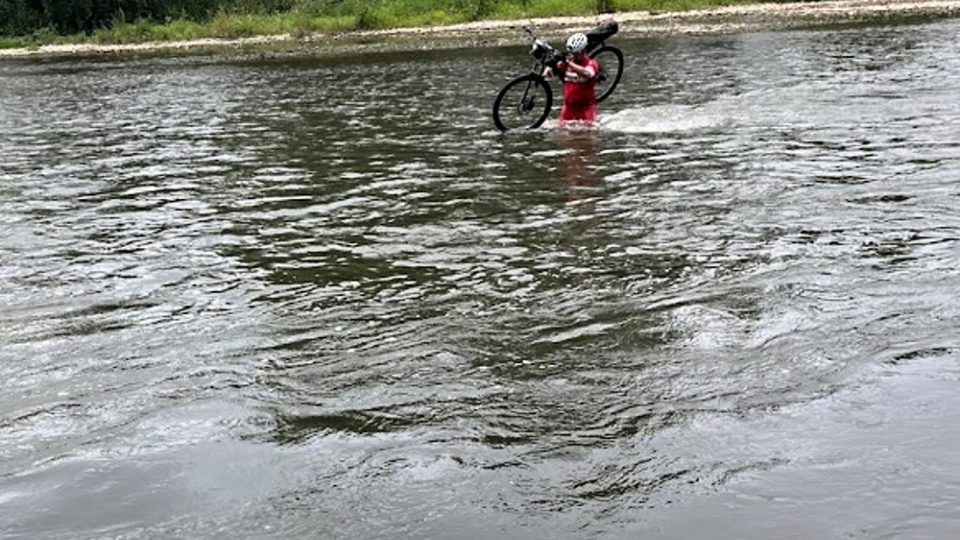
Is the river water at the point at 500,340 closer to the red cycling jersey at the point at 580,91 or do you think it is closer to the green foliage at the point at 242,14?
the red cycling jersey at the point at 580,91

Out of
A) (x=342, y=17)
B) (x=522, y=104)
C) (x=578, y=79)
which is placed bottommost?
(x=522, y=104)

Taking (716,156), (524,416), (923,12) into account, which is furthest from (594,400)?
(923,12)

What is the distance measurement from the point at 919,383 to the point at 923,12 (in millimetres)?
37550

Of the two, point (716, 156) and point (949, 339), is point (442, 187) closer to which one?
point (716, 156)

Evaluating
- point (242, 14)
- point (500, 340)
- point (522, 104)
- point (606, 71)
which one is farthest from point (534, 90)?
point (242, 14)

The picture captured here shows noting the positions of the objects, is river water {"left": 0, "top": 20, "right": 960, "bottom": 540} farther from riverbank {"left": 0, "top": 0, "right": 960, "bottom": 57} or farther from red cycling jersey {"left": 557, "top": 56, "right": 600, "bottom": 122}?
riverbank {"left": 0, "top": 0, "right": 960, "bottom": 57}

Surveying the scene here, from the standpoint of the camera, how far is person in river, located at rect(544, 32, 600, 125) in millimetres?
16977

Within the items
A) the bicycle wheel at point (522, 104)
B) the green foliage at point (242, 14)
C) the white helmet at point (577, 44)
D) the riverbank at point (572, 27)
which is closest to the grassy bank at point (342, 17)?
the green foliage at point (242, 14)

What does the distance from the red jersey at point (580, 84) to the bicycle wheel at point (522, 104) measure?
40cm

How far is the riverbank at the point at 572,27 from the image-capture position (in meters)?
40.4

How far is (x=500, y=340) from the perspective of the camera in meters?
7.64

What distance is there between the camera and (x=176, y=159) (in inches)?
703

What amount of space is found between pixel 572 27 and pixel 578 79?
1220 inches

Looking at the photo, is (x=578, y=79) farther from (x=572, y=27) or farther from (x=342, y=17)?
(x=342, y=17)
